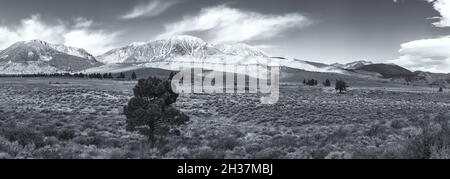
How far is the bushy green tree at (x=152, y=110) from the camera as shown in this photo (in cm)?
1983

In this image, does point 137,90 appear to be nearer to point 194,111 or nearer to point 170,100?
point 170,100

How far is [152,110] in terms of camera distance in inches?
771

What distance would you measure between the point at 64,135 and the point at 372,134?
574 inches

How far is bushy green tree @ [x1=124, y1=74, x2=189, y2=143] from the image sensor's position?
1983 cm

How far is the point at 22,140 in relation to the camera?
14.0 meters
